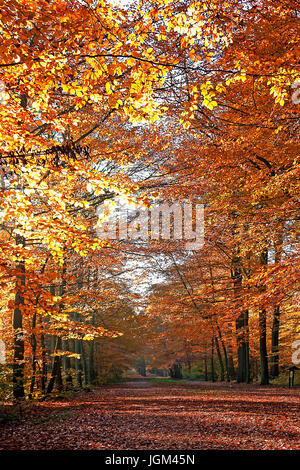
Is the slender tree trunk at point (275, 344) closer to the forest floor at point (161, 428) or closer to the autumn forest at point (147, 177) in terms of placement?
the autumn forest at point (147, 177)

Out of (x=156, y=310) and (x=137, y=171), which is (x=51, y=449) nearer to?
(x=137, y=171)

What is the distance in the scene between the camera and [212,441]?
19.1 ft

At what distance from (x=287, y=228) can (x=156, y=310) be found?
8956mm

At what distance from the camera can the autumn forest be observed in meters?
5.14

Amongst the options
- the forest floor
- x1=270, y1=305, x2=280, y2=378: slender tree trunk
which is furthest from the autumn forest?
x1=270, y1=305, x2=280, y2=378: slender tree trunk

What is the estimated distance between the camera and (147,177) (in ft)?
39.9

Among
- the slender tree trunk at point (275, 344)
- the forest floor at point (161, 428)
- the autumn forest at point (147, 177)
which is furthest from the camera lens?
the slender tree trunk at point (275, 344)

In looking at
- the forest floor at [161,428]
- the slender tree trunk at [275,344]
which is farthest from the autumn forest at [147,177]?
the slender tree trunk at [275,344]

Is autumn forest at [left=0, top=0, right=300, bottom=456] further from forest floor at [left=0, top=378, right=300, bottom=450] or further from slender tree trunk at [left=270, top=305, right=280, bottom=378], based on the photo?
slender tree trunk at [left=270, top=305, right=280, bottom=378]

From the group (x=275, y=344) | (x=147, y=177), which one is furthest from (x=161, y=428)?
(x=275, y=344)

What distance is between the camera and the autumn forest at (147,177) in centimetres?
514

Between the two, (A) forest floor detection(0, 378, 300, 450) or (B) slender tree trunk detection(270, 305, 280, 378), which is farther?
(B) slender tree trunk detection(270, 305, 280, 378)

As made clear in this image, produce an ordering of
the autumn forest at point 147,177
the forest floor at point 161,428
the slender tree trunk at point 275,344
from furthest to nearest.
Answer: the slender tree trunk at point 275,344, the forest floor at point 161,428, the autumn forest at point 147,177

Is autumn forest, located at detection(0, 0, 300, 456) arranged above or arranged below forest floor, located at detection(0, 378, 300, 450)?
above
